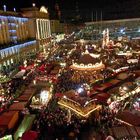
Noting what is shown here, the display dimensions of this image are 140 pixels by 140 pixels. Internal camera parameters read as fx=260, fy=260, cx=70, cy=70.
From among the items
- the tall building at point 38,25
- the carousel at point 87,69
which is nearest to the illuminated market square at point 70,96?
the carousel at point 87,69

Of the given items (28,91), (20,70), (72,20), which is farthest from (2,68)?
(72,20)

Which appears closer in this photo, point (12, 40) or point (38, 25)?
point (12, 40)

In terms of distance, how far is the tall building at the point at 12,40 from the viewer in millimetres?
39438

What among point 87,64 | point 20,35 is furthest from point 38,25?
point 87,64

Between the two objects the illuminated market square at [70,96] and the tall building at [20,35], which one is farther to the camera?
the tall building at [20,35]

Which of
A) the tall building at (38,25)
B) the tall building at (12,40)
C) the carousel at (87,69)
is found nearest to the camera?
the carousel at (87,69)

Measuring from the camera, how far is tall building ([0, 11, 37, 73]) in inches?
1553

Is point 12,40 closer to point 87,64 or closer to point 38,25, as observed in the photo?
point 38,25

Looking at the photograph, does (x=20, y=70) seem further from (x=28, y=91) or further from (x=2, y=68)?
(x=28, y=91)

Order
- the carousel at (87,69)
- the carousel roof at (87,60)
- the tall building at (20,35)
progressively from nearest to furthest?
1. the carousel at (87,69)
2. the carousel roof at (87,60)
3. the tall building at (20,35)

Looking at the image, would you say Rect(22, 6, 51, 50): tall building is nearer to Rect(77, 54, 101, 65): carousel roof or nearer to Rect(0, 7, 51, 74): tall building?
Rect(0, 7, 51, 74): tall building

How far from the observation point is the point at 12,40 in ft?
148

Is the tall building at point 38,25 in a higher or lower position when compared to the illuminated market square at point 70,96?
higher

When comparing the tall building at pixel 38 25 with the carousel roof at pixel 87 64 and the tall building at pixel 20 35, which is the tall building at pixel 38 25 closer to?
the tall building at pixel 20 35
